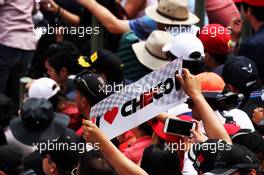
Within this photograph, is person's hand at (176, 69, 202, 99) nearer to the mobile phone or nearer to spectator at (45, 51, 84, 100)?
the mobile phone

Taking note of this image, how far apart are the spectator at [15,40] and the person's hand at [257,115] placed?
233cm

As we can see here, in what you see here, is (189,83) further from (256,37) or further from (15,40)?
(15,40)

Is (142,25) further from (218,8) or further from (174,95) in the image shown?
(174,95)

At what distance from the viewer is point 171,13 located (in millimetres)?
7316

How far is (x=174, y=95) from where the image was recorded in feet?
17.1

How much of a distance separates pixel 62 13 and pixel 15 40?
753 mm

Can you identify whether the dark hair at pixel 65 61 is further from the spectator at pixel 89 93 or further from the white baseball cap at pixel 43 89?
the spectator at pixel 89 93

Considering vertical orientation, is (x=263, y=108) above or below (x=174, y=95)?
below

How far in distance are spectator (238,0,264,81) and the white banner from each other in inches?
78.6

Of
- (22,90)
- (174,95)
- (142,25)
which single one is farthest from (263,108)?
(22,90)

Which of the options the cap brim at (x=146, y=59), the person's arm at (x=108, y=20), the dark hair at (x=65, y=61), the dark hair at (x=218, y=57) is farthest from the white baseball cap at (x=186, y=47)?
the dark hair at (x=65, y=61)

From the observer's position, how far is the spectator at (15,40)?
7.70 meters

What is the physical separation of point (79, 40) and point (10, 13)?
1.05 metres

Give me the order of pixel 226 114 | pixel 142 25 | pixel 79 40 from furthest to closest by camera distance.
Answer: pixel 79 40 → pixel 142 25 → pixel 226 114
